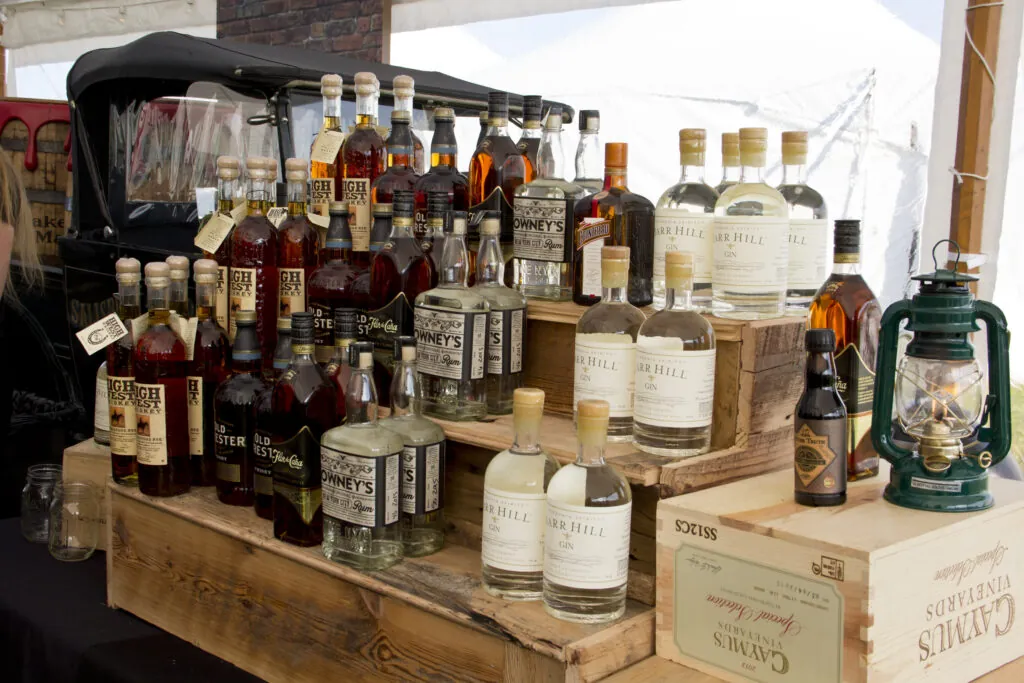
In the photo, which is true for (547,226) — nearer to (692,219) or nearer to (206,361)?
(692,219)

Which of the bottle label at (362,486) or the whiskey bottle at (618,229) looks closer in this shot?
the bottle label at (362,486)

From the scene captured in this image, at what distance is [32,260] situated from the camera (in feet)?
11.6

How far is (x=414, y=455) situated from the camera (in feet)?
4.61

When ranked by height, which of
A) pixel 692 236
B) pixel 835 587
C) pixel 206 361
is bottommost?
pixel 835 587

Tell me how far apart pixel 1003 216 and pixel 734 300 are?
2008 mm

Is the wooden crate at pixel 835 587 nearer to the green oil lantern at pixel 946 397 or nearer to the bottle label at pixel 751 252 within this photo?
the green oil lantern at pixel 946 397

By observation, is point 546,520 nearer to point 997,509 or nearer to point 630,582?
point 630,582

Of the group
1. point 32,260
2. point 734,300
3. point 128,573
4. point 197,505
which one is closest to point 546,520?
point 734,300

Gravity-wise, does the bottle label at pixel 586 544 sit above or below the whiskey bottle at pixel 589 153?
below

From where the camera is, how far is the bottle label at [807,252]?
1.43 m

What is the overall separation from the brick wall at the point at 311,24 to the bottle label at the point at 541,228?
14.7 feet

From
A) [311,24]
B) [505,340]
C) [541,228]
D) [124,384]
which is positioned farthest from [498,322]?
[311,24]

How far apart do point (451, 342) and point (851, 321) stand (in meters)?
0.54

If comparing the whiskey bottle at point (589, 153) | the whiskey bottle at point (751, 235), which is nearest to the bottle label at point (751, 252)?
the whiskey bottle at point (751, 235)
